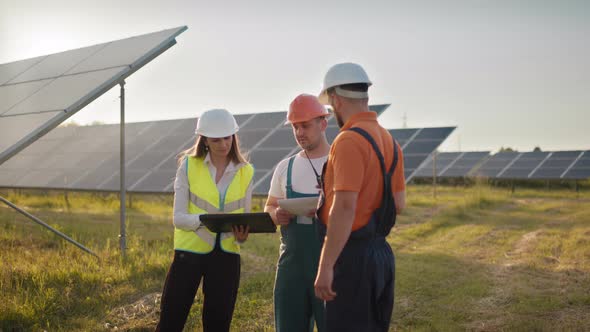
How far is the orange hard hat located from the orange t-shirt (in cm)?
64

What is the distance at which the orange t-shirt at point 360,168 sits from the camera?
8.01ft

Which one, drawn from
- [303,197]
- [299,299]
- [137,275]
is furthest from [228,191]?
[137,275]

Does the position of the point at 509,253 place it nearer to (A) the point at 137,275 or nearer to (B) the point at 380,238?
(A) the point at 137,275

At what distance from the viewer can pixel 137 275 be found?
6.33 metres

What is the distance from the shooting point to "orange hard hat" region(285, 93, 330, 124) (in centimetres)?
328

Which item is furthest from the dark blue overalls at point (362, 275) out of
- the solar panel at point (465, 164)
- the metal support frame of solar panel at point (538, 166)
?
the solar panel at point (465, 164)

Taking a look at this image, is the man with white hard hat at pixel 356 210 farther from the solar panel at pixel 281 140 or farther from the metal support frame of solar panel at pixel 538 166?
the metal support frame of solar panel at pixel 538 166

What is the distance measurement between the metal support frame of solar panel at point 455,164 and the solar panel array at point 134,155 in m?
15.9

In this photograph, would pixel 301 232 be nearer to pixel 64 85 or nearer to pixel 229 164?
pixel 229 164

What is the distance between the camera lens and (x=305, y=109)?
3.29m

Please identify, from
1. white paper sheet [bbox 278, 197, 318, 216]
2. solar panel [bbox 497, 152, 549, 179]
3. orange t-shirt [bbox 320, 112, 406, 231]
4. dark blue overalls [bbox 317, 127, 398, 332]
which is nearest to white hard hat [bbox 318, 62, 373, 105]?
orange t-shirt [bbox 320, 112, 406, 231]

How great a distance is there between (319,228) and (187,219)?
39.8 inches

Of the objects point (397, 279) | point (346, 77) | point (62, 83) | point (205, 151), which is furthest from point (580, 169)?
point (346, 77)

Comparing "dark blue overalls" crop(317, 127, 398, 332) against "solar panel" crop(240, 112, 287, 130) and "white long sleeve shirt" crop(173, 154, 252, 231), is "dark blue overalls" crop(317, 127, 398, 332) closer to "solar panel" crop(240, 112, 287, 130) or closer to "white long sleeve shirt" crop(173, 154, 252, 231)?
"white long sleeve shirt" crop(173, 154, 252, 231)
